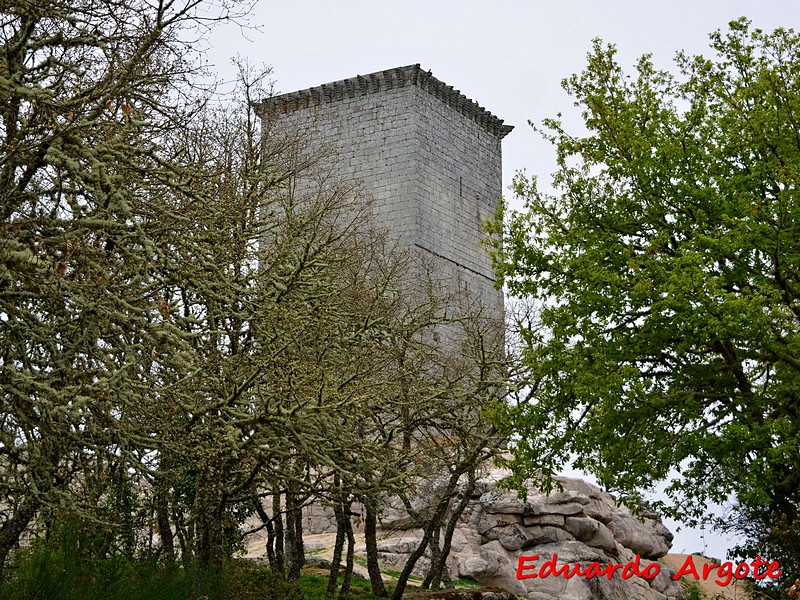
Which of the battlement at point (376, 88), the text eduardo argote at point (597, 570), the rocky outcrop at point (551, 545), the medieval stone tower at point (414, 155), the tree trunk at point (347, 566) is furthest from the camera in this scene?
the battlement at point (376, 88)

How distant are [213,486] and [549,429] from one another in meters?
7.67

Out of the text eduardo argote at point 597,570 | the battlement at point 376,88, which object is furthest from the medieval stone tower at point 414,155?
the text eduardo argote at point 597,570

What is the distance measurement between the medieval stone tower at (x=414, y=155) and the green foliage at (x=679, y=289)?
2423 cm

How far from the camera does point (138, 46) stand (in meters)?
10.4

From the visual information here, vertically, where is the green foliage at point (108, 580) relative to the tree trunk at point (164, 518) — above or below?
below

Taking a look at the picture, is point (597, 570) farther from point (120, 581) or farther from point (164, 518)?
point (120, 581)

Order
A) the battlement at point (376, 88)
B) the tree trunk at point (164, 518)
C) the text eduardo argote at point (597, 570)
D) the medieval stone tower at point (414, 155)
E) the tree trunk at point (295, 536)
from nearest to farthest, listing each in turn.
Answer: the tree trunk at point (164, 518), the tree trunk at point (295, 536), the text eduardo argote at point (597, 570), the medieval stone tower at point (414, 155), the battlement at point (376, 88)

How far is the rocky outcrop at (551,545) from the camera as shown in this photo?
29.5 metres

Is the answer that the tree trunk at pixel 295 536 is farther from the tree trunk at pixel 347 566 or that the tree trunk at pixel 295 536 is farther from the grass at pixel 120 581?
the grass at pixel 120 581

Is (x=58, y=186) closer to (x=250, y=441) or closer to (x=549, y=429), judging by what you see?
(x=250, y=441)

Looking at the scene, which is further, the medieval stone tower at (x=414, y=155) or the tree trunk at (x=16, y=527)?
the medieval stone tower at (x=414, y=155)

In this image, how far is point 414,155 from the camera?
155ft

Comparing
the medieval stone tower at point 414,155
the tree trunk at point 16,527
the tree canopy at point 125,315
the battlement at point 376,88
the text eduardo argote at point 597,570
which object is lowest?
the text eduardo argote at point 597,570

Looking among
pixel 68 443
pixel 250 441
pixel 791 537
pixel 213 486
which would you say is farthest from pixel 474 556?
pixel 68 443
